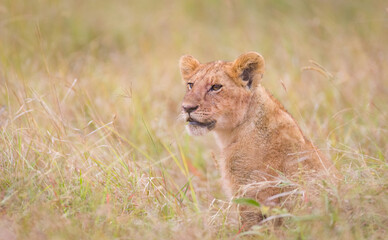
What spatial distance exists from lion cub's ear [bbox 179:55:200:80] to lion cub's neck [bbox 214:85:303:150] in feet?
2.87

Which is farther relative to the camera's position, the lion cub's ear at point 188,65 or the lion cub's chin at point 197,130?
the lion cub's ear at point 188,65

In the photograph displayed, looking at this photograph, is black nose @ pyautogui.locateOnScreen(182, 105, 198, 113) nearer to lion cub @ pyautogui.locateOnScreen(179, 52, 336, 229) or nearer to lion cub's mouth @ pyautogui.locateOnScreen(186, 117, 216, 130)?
lion cub @ pyautogui.locateOnScreen(179, 52, 336, 229)

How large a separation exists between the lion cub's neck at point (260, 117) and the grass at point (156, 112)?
0.22m

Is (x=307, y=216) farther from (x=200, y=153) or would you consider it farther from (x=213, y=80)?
(x=200, y=153)

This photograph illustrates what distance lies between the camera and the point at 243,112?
14.7 feet

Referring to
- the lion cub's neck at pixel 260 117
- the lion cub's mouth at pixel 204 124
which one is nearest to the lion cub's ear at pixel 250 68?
the lion cub's neck at pixel 260 117

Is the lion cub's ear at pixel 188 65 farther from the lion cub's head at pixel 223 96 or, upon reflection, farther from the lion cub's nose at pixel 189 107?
the lion cub's nose at pixel 189 107

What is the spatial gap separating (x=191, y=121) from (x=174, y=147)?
219 centimetres

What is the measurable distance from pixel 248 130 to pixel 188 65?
3.95ft

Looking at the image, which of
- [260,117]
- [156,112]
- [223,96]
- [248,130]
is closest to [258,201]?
[248,130]

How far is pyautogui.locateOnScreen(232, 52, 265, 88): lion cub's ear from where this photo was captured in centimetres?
452

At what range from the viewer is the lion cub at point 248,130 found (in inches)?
166

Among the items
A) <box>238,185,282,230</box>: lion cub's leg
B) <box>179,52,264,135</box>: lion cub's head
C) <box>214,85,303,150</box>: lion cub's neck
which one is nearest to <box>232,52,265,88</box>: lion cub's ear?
<box>179,52,264,135</box>: lion cub's head

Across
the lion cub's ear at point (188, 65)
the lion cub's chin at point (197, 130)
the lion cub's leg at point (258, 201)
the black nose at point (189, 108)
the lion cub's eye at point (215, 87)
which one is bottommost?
the lion cub's leg at point (258, 201)
